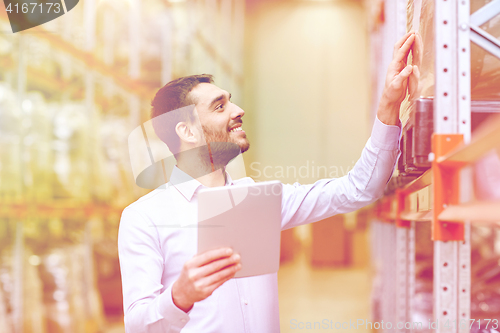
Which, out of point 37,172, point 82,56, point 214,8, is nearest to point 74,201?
point 37,172

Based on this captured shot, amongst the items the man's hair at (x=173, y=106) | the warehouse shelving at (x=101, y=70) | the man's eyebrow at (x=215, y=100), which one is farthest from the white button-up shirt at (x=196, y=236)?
the warehouse shelving at (x=101, y=70)

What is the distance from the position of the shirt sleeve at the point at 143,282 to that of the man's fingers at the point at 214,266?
11 centimetres

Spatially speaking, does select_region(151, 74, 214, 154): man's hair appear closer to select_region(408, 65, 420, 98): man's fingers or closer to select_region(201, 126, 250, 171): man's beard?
select_region(201, 126, 250, 171): man's beard

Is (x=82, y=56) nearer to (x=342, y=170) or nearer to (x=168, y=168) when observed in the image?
(x=168, y=168)

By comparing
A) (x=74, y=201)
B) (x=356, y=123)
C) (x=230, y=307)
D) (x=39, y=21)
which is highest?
(x=39, y=21)

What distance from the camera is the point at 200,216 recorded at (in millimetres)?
727

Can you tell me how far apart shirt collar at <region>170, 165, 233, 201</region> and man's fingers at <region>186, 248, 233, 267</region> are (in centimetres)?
40

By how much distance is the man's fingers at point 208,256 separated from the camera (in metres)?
0.71

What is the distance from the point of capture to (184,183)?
3.67 ft

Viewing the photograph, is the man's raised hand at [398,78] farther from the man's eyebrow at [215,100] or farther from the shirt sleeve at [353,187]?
the man's eyebrow at [215,100]

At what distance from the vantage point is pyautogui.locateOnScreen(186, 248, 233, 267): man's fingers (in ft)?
2.32

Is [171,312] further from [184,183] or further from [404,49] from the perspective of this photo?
[404,49]

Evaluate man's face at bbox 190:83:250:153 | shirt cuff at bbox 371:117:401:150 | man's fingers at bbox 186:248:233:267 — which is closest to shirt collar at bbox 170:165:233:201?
man's face at bbox 190:83:250:153

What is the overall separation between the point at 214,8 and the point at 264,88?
0.54m
